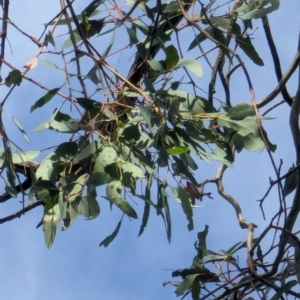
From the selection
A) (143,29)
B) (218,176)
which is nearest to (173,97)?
(143,29)

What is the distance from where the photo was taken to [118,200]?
122 centimetres

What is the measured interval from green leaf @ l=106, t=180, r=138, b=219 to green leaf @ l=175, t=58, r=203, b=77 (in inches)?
9.6

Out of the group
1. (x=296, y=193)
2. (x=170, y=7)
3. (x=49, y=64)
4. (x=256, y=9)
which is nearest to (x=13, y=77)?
(x=49, y=64)

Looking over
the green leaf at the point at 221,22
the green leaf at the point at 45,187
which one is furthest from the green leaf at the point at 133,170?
the green leaf at the point at 221,22

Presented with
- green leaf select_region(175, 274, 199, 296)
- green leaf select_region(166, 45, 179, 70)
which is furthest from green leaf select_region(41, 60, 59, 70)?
green leaf select_region(175, 274, 199, 296)

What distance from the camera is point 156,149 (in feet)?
4.09

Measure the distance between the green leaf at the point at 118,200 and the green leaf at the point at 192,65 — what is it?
24 centimetres

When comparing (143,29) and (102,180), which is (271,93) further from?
(102,180)

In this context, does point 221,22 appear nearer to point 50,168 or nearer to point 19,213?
point 50,168

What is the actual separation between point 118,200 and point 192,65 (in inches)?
11.0

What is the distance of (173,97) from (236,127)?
0.15 metres

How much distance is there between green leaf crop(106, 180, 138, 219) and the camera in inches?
47.5

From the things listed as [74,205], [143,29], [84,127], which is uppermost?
[143,29]

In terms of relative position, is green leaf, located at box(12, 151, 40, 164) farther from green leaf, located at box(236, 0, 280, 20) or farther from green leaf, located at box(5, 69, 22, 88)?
green leaf, located at box(236, 0, 280, 20)
